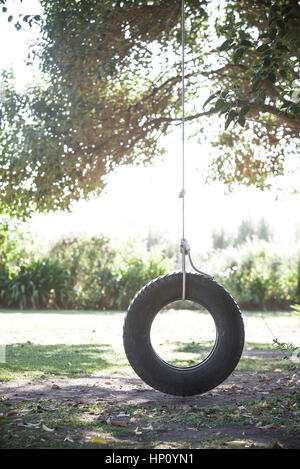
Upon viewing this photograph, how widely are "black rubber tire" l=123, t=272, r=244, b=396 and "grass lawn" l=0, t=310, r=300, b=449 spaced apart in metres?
0.18

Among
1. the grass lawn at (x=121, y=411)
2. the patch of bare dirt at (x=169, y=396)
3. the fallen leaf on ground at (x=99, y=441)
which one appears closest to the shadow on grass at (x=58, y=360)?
the grass lawn at (x=121, y=411)

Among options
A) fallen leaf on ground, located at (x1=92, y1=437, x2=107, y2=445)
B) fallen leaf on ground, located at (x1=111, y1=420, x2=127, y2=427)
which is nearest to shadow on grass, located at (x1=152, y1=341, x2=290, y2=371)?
fallen leaf on ground, located at (x1=111, y1=420, x2=127, y2=427)

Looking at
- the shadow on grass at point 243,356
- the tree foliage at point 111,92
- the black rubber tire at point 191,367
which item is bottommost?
the shadow on grass at point 243,356

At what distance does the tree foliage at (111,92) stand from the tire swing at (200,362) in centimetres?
260

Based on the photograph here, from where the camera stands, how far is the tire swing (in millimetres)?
2998

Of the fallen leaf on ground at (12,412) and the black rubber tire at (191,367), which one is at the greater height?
the black rubber tire at (191,367)

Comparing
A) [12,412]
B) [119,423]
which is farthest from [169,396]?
[12,412]

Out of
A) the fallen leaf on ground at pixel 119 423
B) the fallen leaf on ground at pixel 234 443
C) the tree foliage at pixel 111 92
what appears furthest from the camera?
the tree foliage at pixel 111 92

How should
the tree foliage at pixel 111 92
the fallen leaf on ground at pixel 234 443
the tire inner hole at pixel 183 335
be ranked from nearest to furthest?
the fallen leaf on ground at pixel 234 443 < the tire inner hole at pixel 183 335 < the tree foliage at pixel 111 92

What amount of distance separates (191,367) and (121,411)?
48 cm

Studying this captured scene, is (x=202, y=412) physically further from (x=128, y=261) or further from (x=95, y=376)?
(x=128, y=261)

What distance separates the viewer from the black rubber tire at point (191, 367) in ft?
9.83

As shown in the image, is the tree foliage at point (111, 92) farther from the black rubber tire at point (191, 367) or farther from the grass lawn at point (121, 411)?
the black rubber tire at point (191, 367)

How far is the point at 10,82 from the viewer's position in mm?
6719
